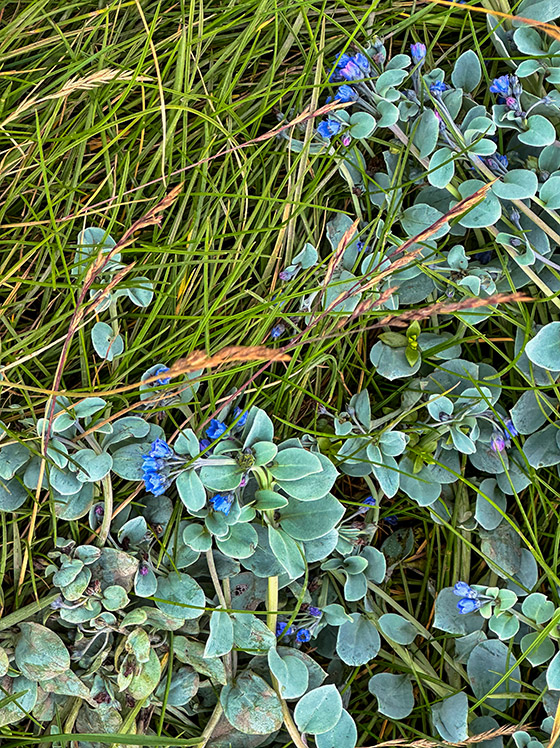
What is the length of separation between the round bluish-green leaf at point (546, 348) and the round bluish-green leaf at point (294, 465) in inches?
16.6

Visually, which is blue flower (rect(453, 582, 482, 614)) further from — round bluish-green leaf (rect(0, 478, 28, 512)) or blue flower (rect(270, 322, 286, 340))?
round bluish-green leaf (rect(0, 478, 28, 512))

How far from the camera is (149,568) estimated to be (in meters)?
1.18

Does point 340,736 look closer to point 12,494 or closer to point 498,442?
point 498,442

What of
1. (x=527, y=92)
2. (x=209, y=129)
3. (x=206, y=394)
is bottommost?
(x=206, y=394)

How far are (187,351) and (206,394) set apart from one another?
0.29 feet

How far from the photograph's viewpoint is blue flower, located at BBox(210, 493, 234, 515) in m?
1.12

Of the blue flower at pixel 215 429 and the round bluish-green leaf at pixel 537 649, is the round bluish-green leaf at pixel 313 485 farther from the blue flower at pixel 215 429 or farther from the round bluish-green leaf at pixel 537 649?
the round bluish-green leaf at pixel 537 649

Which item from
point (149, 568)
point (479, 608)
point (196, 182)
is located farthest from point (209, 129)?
point (479, 608)

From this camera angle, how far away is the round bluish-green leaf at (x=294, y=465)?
1.15 m

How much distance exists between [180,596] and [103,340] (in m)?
0.47

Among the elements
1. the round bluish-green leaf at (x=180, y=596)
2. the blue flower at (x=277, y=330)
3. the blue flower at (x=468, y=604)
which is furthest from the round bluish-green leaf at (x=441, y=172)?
the round bluish-green leaf at (x=180, y=596)

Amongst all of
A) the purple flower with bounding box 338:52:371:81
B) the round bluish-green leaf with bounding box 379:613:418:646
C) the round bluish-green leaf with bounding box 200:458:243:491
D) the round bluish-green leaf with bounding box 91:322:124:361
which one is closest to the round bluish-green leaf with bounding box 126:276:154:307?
the round bluish-green leaf with bounding box 91:322:124:361

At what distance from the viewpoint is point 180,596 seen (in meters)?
1.17

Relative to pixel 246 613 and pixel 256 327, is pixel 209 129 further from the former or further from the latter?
pixel 246 613
